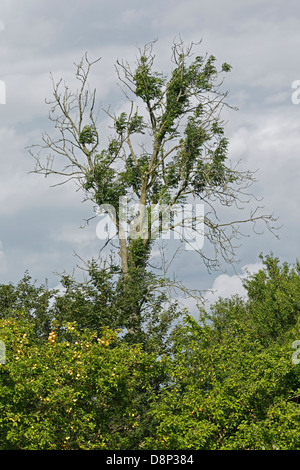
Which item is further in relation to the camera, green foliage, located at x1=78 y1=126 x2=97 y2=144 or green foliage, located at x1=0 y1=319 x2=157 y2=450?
green foliage, located at x1=78 y1=126 x2=97 y2=144

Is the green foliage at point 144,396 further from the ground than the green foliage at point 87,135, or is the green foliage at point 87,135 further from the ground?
the green foliage at point 87,135

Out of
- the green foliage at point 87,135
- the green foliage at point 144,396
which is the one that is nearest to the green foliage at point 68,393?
the green foliage at point 144,396

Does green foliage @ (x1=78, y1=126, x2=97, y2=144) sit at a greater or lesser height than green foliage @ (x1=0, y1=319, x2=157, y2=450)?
greater

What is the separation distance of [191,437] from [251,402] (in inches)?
75.2

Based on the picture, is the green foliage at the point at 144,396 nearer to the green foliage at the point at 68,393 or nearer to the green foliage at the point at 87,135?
the green foliage at the point at 68,393

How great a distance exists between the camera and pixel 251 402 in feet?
50.7

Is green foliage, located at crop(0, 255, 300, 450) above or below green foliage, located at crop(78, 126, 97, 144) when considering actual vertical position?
below

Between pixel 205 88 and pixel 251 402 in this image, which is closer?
pixel 251 402

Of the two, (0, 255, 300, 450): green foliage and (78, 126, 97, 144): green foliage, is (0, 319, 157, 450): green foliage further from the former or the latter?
(78, 126, 97, 144): green foliage

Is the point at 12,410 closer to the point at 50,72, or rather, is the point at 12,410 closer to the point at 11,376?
the point at 11,376

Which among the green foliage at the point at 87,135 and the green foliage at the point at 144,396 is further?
the green foliage at the point at 87,135

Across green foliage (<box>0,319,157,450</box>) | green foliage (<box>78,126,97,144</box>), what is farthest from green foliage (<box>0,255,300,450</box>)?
green foliage (<box>78,126,97,144</box>)
